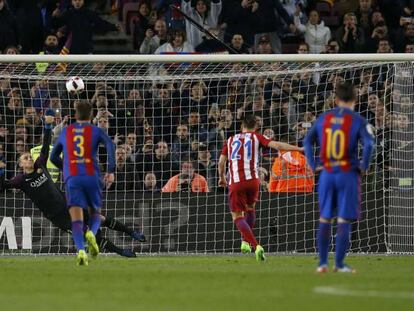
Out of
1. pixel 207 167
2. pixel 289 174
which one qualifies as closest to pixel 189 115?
pixel 207 167

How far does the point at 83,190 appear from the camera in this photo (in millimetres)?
15305

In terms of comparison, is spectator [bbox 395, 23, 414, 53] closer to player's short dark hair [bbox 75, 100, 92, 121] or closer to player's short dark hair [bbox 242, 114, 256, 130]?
player's short dark hair [bbox 242, 114, 256, 130]

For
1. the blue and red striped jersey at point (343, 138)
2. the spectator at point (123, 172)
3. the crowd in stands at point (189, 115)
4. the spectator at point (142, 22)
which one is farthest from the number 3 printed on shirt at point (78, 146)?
the spectator at point (142, 22)

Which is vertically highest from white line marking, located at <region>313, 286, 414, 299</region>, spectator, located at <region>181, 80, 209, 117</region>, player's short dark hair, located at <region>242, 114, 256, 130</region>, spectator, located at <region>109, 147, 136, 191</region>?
spectator, located at <region>181, 80, 209, 117</region>

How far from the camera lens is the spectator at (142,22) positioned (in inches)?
974

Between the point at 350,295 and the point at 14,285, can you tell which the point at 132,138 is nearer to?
the point at 14,285

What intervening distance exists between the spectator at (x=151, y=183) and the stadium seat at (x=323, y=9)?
746cm

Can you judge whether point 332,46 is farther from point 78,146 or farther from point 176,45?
point 78,146

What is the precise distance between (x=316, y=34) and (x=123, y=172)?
5.83 metres

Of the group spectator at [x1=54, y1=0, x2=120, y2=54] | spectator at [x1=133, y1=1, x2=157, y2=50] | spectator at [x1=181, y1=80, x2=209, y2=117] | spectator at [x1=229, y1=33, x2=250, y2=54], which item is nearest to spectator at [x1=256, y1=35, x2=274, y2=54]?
spectator at [x1=229, y1=33, x2=250, y2=54]

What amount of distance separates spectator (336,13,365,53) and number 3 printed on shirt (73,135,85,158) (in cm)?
A: 1001

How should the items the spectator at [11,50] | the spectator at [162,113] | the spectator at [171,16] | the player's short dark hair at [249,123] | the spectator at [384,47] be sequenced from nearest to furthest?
the player's short dark hair at [249,123] < the spectator at [162,113] < the spectator at [11,50] < the spectator at [384,47] < the spectator at [171,16]

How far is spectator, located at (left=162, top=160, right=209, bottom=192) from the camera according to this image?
20.3 meters

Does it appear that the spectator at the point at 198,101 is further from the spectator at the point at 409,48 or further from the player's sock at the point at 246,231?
the spectator at the point at 409,48
